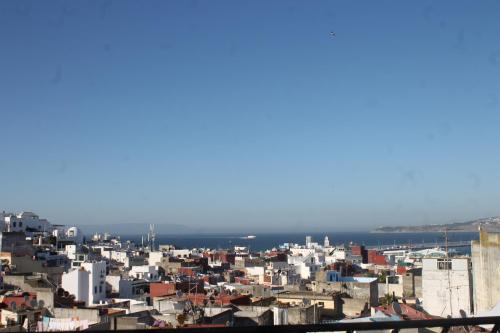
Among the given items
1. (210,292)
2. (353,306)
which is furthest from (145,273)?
(353,306)

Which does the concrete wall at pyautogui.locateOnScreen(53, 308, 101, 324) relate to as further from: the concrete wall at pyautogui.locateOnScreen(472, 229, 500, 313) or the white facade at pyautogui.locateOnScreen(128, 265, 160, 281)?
the white facade at pyautogui.locateOnScreen(128, 265, 160, 281)

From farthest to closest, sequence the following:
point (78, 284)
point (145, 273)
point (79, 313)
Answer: point (145, 273), point (78, 284), point (79, 313)

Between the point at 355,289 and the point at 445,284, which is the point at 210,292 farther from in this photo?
the point at 445,284

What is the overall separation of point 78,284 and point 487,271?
2004 cm

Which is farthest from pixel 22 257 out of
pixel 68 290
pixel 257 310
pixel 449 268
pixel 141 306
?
pixel 449 268

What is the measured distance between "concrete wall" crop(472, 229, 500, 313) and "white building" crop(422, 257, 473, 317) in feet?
26.6

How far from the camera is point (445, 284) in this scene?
24188 millimetres

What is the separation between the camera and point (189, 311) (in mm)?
18281

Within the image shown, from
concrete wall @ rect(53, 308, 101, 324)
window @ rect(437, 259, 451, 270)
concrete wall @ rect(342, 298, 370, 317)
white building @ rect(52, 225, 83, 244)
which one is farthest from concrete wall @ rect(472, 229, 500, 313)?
white building @ rect(52, 225, 83, 244)

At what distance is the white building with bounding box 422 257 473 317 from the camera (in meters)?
23.8

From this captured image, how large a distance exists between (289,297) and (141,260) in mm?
30688

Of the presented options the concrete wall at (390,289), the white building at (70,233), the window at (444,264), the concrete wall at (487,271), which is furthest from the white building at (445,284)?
the white building at (70,233)

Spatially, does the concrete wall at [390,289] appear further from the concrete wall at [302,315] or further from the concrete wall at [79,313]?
the concrete wall at [79,313]

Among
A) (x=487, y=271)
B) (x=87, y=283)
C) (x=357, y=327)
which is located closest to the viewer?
(x=357, y=327)
